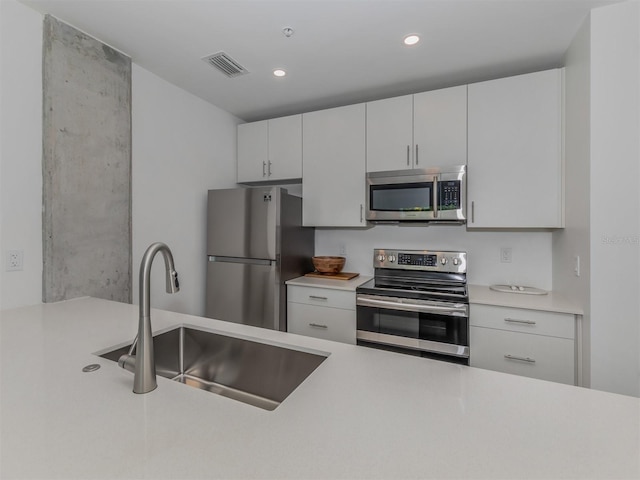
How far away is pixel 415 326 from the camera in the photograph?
2119 mm

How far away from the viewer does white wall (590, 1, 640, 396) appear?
1535 mm

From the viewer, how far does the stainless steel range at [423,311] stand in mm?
2010

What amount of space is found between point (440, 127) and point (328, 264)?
142 centimetres

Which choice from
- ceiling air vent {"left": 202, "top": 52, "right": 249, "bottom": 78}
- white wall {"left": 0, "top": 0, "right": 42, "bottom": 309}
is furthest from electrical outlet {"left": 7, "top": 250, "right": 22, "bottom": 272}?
ceiling air vent {"left": 202, "top": 52, "right": 249, "bottom": 78}

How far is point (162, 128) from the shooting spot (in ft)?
7.76

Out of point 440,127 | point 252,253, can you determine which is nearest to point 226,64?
point 252,253

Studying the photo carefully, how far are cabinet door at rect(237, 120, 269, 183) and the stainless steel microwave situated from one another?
3.64ft

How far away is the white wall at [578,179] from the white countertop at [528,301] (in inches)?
2.1

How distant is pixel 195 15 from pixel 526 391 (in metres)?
2.20

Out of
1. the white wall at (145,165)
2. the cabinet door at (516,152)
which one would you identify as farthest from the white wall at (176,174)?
the cabinet door at (516,152)

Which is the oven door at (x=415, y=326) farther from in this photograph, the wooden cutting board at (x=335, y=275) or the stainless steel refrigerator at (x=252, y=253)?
the stainless steel refrigerator at (x=252, y=253)

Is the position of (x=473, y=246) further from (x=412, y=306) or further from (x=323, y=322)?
(x=323, y=322)

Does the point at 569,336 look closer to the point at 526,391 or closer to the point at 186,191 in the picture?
the point at 526,391

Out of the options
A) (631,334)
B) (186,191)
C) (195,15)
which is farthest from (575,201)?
(186,191)
